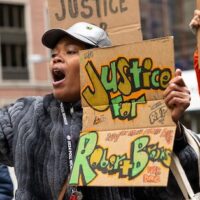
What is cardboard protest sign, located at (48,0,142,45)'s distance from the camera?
310 centimetres

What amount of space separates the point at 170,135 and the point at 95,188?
42cm

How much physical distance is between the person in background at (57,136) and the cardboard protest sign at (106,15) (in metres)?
0.31

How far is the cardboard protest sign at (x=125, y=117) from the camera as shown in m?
2.38

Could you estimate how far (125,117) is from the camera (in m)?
2.51

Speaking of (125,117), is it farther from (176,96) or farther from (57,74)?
(57,74)

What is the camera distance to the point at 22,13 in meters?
28.0

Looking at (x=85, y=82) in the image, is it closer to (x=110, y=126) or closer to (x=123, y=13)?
(x=110, y=126)

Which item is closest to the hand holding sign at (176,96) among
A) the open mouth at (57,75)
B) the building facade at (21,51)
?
the open mouth at (57,75)

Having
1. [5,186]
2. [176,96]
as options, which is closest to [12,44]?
[5,186]

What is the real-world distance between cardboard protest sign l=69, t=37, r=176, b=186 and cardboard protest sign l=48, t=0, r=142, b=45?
1.76 feet

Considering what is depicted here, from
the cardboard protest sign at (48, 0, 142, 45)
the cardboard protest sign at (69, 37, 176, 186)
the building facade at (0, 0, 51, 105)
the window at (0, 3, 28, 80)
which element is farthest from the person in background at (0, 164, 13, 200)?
the window at (0, 3, 28, 80)

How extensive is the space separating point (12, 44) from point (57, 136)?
24661mm

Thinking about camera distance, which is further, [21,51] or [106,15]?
[21,51]

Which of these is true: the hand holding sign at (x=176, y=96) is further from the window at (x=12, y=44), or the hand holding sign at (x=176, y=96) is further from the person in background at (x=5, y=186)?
the window at (x=12, y=44)
